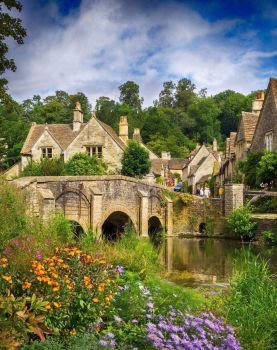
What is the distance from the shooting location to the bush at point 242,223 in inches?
1077

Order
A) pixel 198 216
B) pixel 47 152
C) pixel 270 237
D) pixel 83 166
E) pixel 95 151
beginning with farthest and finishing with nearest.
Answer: pixel 47 152, pixel 95 151, pixel 83 166, pixel 198 216, pixel 270 237

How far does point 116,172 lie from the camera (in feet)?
140

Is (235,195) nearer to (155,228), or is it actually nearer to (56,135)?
(155,228)

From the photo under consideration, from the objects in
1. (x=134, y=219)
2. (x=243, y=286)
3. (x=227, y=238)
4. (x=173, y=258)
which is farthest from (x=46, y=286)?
(x=227, y=238)

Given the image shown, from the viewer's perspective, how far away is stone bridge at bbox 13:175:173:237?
757 inches

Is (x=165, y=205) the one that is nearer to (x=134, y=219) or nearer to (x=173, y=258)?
(x=134, y=219)

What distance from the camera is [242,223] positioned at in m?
27.8

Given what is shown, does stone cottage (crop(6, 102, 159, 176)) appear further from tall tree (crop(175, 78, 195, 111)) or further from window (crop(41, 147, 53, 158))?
tall tree (crop(175, 78, 195, 111))

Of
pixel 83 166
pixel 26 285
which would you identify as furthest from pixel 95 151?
pixel 26 285

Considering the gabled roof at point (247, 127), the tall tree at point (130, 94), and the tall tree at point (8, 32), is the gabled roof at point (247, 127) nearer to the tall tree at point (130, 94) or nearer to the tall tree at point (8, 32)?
the tall tree at point (8, 32)

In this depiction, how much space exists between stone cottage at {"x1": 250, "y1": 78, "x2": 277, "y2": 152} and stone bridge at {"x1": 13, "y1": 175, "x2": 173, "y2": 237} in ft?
28.3

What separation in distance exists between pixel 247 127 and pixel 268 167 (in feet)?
32.1

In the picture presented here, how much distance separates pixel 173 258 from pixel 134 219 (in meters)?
6.18

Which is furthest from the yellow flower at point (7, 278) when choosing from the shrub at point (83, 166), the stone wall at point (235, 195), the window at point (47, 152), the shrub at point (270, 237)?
the window at point (47, 152)
